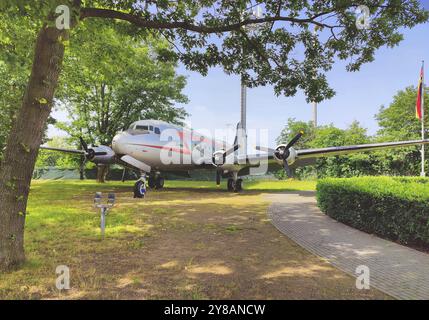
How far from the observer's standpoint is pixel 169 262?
19.7ft

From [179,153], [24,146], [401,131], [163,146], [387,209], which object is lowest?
[387,209]

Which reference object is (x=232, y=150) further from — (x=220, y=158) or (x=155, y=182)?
(x=155, y=182)

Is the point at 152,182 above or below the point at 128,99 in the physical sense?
below

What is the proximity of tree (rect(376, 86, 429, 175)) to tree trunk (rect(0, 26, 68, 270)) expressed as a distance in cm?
Answer: 3738

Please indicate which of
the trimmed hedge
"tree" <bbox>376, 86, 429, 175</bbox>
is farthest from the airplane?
"tree" <bbox>376, 86, 429, 175</bbox>

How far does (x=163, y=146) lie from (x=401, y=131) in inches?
1456

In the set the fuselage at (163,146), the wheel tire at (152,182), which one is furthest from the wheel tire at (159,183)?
the fuselage at (163,146)

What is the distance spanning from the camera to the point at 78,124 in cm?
2939

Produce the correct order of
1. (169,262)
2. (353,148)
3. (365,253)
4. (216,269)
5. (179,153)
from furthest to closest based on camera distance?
(179,153), (353,148), (365,253), (169,262), (216,269)

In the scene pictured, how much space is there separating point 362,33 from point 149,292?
9.09 m

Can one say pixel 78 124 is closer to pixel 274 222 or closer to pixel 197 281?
pixel 274 222

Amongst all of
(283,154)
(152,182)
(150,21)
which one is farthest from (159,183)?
(150,21)

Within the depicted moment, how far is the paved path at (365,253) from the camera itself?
4918mm

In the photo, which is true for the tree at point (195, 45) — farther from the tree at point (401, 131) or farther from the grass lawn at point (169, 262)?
the tree at point (401, 131)
